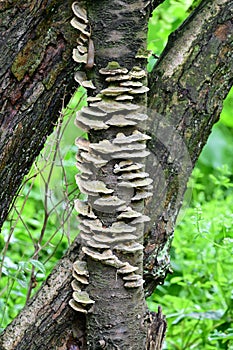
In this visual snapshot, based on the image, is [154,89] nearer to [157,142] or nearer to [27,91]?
[157,142]

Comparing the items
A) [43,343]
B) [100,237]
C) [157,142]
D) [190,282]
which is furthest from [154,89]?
[190,282]

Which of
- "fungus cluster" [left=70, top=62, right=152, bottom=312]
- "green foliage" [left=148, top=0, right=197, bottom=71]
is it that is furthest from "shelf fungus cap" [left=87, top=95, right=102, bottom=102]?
"green foliage" [left=148, top=0, right=197, bottom=71]

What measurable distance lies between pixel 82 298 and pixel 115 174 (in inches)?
11.4

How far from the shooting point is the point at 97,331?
59.7 inches

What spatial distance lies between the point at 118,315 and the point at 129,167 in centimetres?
33

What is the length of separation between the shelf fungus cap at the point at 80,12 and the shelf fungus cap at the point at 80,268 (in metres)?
0.52

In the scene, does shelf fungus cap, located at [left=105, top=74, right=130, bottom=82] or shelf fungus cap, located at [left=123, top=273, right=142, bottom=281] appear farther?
shelf fungus cap, located at [left=123, top=273, right=142, bottom=281]

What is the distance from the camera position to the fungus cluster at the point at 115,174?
4.57 feet

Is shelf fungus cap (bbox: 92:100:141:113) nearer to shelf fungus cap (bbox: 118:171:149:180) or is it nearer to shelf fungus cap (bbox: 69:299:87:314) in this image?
shelf fungus cap (bbox: 118:171:149:180)

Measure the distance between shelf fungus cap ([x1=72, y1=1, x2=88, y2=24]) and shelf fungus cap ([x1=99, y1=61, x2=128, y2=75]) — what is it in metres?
0.11

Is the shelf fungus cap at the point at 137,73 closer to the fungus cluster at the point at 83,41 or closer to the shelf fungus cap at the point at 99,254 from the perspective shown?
the fungus cluster at the point at 83,41

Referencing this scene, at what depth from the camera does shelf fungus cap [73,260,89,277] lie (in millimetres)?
1508

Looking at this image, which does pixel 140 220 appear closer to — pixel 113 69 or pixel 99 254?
pixel 99 254

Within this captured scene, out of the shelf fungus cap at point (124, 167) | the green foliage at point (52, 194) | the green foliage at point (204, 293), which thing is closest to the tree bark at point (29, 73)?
the green foliage at point (52, 194)
